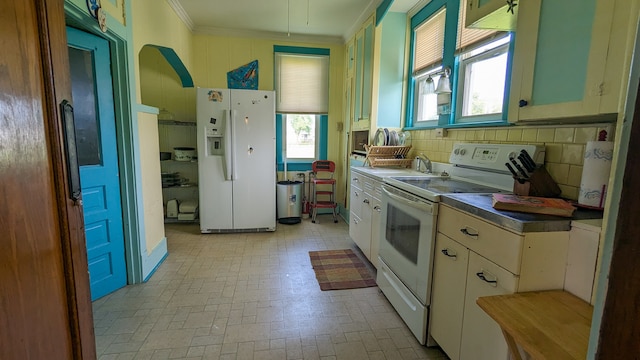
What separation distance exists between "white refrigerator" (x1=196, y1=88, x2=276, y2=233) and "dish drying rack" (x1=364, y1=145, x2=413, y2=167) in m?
1.31

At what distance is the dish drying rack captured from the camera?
10.2 ft

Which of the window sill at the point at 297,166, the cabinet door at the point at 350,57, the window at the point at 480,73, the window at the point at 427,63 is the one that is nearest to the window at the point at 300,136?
the window sill at the point at 297,166

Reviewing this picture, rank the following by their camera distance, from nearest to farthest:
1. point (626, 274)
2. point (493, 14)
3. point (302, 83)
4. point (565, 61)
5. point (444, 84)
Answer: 1. point (626, 274)
2. point (565, 61)
3. point (493, 14)
4. point (444, 84)
5. point (302, 83)

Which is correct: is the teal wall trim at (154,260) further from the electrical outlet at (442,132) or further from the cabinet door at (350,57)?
the cabinet door at (350,57)

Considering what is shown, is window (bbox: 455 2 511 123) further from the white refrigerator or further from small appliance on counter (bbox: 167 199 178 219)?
small appliance on counter (bbox: 167 199 178 219)

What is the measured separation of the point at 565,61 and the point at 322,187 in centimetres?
372

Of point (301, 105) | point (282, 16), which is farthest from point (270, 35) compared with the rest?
point (301, 105)

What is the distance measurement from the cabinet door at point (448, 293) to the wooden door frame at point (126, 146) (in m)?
2.32

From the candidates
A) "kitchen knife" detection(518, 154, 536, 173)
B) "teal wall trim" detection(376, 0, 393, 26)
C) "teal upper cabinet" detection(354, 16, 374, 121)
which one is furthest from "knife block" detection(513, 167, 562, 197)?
"teal wall trim" detection(376, 0, 393, 26)

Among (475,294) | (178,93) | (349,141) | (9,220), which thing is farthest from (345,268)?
(178,93)

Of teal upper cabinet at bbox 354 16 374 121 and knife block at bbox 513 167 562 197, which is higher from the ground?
teal upper cabinet at bbox 354 16 374 121

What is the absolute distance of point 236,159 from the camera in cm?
367

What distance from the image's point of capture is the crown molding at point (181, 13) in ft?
10.9

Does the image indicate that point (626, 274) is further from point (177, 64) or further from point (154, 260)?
point (177, 64)
